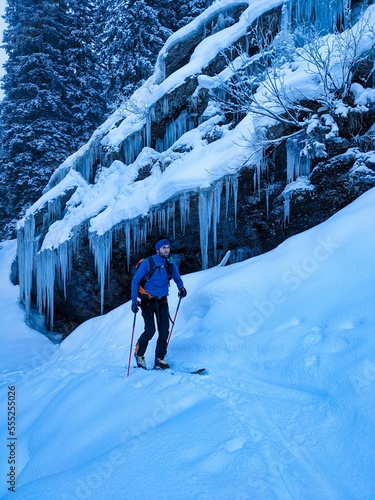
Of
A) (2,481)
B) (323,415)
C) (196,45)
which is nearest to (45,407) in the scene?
(2,481)

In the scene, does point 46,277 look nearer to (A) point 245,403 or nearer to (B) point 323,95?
(B) point 323,95

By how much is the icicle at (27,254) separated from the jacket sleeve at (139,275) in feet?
25.9

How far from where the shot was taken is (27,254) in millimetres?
10938

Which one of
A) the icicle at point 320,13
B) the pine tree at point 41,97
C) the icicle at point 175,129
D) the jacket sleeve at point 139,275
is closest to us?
the jacket sleeve at point 139,275

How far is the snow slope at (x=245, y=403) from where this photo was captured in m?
1.74

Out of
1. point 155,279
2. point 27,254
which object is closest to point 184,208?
point 155,279

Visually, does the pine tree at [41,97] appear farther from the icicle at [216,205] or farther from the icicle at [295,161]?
the icicle at [295,161]

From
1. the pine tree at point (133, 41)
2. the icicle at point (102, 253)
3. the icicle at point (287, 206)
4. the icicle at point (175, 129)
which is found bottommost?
the icicle at point (102, 253)

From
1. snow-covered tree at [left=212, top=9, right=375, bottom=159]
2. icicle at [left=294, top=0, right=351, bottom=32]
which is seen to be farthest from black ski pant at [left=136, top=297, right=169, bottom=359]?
icicle at [left=294, top=0, right=351, bottom=32]

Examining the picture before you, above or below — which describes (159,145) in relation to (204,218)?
above

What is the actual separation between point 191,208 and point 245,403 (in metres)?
4.89

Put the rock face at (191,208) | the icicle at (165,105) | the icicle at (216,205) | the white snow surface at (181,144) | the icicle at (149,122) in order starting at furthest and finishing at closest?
1. the icicle at (149,122)
2. the icicle at (165,105)
3. the icicle at (216,205)
4. the white snow surface at (181,144)
5. the rock face at (191,208)

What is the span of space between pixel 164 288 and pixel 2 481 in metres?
2.44

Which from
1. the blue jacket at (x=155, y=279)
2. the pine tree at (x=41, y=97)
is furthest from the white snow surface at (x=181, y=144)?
the pine tree at (x=41, y=97)
